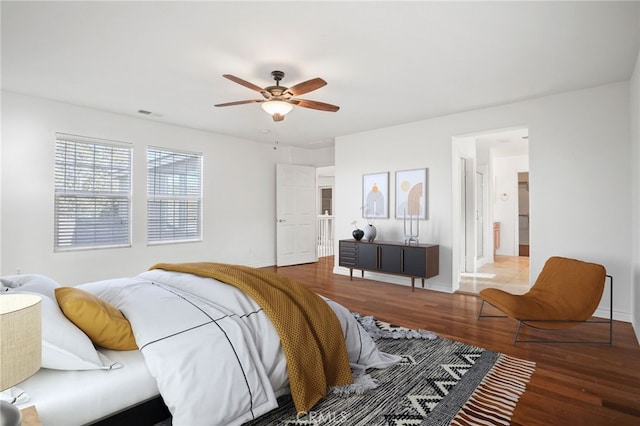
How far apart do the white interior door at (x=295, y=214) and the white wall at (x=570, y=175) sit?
10.1 feet

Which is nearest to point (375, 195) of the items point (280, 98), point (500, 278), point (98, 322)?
point (500, 278)

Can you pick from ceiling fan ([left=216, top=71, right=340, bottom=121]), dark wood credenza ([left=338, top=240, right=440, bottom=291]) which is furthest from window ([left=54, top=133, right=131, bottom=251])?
dark wood credenza ([left=338, top=240, right=440, bottom=291])

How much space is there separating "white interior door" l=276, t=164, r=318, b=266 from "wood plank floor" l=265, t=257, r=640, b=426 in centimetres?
230

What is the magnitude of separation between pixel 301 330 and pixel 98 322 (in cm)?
104

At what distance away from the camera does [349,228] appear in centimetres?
616

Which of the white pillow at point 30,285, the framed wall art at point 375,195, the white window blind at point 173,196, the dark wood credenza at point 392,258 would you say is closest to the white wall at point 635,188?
the dark wood credenza at point 392,258

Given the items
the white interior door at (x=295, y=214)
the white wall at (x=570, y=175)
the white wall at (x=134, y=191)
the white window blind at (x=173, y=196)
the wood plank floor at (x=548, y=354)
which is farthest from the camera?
the white interior door at (x=295, y=214)

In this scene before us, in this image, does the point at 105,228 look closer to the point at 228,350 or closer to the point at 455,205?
the point at 228,350

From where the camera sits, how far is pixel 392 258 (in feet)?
16.7

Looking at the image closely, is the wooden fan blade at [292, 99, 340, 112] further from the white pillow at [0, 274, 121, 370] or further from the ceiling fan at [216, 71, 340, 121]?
the white pillow at [0, 274, 121, 370]

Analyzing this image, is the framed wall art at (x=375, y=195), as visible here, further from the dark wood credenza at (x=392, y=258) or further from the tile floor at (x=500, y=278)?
the tile floor at (x=500, y=278)

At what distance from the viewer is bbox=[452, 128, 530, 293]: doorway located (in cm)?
542

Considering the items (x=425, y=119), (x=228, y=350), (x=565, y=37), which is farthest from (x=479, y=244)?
(x=228, y=350)

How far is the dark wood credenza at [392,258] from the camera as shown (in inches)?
188
